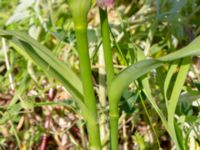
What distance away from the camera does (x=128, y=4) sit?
145 cm

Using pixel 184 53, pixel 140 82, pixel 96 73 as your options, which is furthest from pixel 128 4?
pixel 184 53

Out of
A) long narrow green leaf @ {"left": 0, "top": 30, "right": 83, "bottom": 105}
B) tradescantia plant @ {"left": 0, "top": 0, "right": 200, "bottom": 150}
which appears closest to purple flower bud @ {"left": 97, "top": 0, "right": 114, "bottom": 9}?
tradescantia plant @ {"left": 0, "top": 0, "right": 200, "bottom": 150}

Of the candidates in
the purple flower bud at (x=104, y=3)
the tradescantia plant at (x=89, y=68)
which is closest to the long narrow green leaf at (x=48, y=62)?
the tradescantia plant at (x=89, y=68)

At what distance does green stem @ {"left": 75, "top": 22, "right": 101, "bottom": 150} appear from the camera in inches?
29.1

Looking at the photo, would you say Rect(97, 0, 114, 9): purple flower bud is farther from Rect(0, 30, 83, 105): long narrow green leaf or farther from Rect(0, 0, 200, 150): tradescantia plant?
Rect(0, 30, 83, 105): long narrow green leaf

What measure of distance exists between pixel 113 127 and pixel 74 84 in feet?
0.27

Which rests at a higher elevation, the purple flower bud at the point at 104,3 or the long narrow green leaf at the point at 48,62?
the purple flower bud at the point at 104,3

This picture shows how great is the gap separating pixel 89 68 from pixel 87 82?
0.06 feet

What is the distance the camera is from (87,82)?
0.76m

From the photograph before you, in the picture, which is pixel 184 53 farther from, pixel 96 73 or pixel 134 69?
pixel 96 73

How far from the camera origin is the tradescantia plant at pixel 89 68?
0.73 meters

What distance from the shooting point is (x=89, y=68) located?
2.47 ft

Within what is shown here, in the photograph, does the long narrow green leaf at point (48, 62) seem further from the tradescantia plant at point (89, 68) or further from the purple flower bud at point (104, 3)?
the purple flower bud at point (104, 3)

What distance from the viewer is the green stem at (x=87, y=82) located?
74cm
